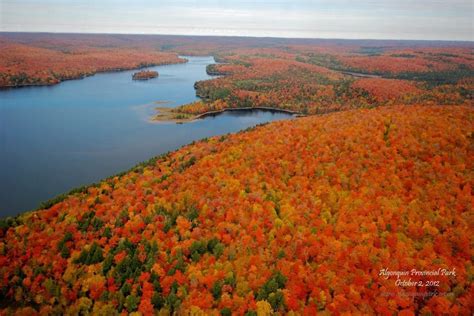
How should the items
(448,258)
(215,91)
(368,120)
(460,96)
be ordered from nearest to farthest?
(448,258), (368,120), (460,96), (215,91)

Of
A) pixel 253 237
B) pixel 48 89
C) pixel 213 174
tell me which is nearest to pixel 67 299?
pixel 253 237

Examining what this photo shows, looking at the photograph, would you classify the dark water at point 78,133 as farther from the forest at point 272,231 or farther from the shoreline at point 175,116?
the forest at point 272,231

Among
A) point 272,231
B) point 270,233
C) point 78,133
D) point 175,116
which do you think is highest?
point 175,116

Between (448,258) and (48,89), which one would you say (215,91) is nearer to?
(48,89)

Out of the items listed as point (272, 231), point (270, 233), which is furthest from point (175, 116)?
point (270, 233)

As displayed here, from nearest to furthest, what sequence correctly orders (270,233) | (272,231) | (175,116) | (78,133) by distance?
(270,233) < (272,231) < (78,133) < (175,116)

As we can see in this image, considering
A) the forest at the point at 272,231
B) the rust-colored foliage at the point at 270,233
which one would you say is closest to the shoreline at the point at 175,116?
the forest at the point at 272,231

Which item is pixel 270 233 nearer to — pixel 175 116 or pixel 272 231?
pixel 272 231
